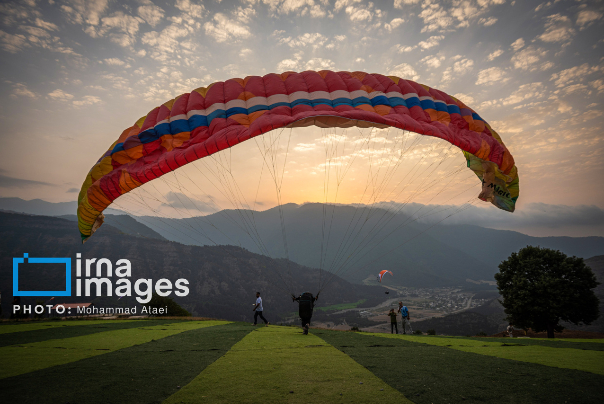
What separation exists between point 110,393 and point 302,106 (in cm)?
794

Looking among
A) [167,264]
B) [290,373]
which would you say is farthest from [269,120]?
[167,264]

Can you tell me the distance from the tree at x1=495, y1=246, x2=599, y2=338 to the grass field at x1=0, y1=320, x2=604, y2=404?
1722 cm

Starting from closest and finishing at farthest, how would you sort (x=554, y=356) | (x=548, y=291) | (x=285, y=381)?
(x=285, y=381), (x=554, y=356), (x=548, y=291)

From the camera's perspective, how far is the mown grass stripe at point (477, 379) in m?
4.26

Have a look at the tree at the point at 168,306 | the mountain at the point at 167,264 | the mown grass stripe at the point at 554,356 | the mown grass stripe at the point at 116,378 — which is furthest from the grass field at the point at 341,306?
the mown grass stripe at the point at 116,378

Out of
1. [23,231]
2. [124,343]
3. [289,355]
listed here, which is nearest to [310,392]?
[289,355]

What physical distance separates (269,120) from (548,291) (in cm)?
2568

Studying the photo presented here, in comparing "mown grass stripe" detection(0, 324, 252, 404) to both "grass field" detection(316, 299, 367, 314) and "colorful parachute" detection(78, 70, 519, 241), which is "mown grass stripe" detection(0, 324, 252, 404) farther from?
"grass field" detection(316, 299, 367, 314)

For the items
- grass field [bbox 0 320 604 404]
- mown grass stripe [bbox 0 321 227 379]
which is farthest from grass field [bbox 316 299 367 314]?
A: grass field [bbox 0 320 604 404]

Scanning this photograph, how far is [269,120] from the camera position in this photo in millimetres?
7887

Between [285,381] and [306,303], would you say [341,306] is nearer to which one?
[306,303]

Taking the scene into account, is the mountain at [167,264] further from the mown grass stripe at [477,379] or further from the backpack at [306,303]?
the mown grass stripe at [477,379]

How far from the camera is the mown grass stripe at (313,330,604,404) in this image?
14.0 feet

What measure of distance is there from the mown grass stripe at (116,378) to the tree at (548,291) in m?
25.2
